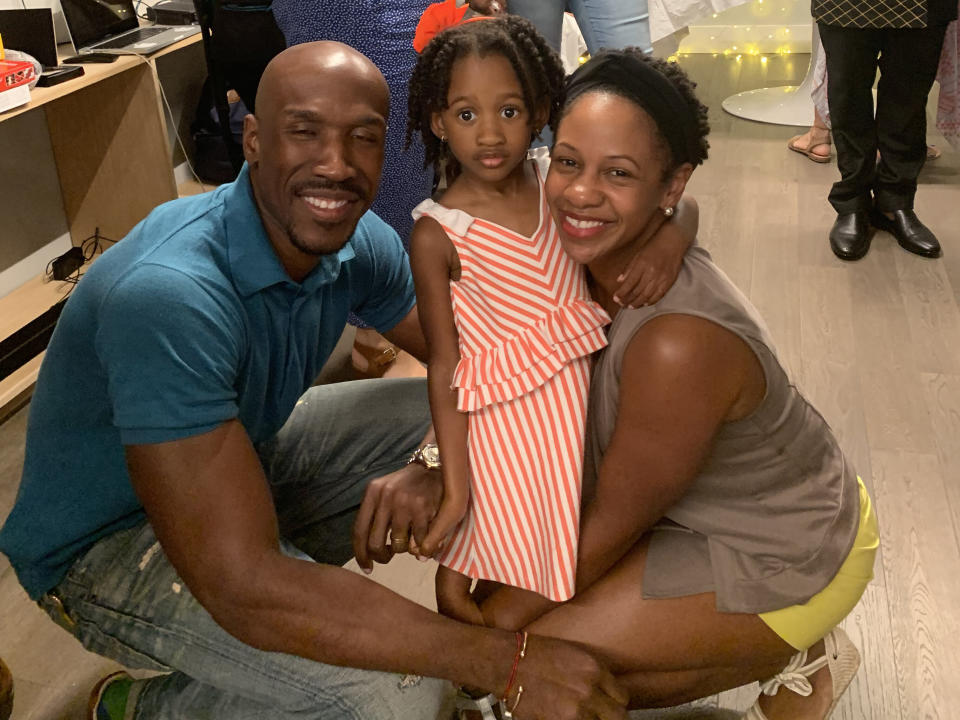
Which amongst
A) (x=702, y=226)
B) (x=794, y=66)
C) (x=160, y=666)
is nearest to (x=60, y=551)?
(x=160, y=666)

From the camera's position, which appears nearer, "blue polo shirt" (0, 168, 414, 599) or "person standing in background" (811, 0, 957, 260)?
"blue polo shirt" (0, 168, 414, 599)

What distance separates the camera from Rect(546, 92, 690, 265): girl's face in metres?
1.12

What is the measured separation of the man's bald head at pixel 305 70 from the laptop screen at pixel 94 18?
172 cm

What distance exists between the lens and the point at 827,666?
1368 millimetres

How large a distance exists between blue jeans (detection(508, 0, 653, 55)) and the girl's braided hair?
3.96 ft

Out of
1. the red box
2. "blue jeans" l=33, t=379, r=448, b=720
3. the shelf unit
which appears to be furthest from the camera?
the shelf unit

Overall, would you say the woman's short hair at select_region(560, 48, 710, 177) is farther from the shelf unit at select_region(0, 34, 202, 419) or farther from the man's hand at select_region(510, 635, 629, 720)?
the shelf unit at select_region(0, 34, 202, 419)

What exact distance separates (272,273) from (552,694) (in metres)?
0.65

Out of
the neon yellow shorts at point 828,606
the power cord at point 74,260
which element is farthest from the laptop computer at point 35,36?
the neon yellow shorts at point 828,606

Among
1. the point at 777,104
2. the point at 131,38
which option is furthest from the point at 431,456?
the point at 777,104

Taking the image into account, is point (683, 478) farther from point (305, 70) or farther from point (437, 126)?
point (305, 70)

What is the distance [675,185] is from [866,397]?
4.61 ft

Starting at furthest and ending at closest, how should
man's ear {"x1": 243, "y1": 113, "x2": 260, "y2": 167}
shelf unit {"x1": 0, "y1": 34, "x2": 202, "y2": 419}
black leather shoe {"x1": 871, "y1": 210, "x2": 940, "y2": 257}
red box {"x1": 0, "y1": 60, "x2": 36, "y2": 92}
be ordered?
black leather shoe {"x1": 871, "y1": 210, "x2": 940, "y2": 257} → shelf unit {"x1": 0, "y1": 34, "x2": 202, "y2": 419} → red box {"x1": 0, "y1": 60, "x2": 36, "y2": 92} → man's ear {"x1": 243, "y1": 113, "x2": 260, "y2": 167}

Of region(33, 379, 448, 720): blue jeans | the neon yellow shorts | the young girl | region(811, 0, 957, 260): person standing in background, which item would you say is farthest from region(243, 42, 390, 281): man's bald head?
region(811, 0, 957, 260): person standing in background
